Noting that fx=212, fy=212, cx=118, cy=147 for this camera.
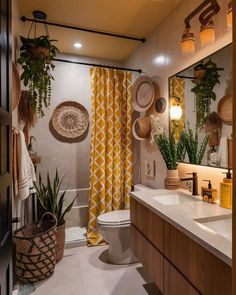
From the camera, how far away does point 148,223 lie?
158cm

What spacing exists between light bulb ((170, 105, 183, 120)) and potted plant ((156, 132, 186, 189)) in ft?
0.64

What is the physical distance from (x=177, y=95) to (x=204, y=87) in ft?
1.13

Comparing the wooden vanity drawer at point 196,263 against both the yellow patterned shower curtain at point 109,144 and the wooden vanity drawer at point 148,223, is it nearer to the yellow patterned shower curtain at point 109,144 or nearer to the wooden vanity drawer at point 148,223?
the wooden vanity drawer at point 148,223

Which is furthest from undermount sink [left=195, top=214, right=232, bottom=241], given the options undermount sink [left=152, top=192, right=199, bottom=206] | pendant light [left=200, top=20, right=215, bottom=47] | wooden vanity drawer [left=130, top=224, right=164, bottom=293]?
pendant light [left=200, top=20, right=215, bottom=47]

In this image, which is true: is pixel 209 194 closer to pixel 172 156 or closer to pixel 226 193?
pixel 226 193

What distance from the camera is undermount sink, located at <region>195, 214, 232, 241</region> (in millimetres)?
1302

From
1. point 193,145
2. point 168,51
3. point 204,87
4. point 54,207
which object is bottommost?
point 54,207

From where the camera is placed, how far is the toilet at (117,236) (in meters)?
2.21

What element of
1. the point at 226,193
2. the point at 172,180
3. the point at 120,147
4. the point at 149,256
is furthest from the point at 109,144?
the point at 226,193

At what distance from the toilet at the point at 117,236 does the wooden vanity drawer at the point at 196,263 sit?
0.94 meters

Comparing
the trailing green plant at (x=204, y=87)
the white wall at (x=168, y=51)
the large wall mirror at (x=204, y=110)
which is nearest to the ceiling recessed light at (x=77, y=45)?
the white wall at (x=168, y=51)

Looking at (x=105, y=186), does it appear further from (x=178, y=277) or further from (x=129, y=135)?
(x=178, y=277)

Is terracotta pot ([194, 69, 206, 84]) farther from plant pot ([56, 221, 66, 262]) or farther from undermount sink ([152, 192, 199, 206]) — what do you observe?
plant pot ([56, 221, 66, 262])

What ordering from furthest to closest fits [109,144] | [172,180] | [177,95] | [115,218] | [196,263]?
[109,144], [115,218], [177,95], [172,180], [196,263]
